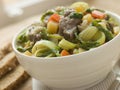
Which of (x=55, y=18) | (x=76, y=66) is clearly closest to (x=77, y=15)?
(x=55, y=18)

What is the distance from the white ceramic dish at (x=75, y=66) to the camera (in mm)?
1183

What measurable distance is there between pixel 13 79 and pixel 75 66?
53cm

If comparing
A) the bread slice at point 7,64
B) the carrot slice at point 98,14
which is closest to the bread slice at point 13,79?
the bread slice at point 7,64

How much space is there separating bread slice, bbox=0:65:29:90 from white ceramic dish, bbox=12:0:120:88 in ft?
0.94

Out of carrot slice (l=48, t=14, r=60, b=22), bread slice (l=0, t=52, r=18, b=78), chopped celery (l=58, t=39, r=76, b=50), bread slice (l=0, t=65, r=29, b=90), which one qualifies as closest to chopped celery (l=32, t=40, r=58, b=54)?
chopped celery (l=58, t=39, r=76, b=50)

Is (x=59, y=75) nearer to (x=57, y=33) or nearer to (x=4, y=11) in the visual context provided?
(x=57, y=33)

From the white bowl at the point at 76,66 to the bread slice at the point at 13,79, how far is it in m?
0.29

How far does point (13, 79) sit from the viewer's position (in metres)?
1.61

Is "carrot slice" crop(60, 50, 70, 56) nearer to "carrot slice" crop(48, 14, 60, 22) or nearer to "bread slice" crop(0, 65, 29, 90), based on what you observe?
"carrot slice" crop(48, 14, 60, 22)

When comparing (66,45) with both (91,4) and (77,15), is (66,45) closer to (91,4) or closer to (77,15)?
(77,15)

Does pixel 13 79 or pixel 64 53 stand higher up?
pixel 64 53

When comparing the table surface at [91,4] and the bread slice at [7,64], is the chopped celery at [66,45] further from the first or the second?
the table surface at [91,4]

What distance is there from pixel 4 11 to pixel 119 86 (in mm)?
2072

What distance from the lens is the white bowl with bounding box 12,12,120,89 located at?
46.6 inches
